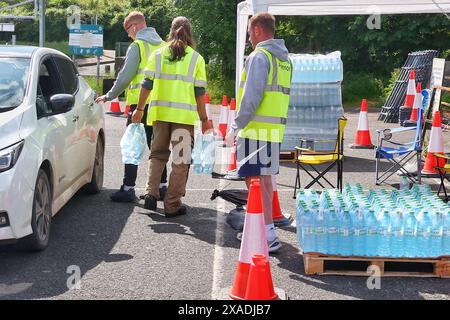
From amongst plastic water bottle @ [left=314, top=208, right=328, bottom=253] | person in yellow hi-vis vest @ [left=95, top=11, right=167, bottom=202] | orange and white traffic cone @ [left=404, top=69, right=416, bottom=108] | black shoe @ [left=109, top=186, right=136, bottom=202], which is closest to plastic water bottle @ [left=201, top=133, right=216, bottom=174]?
person in yellow hi-vis vest @ [left=95, top=11, right=167, bottom=202]

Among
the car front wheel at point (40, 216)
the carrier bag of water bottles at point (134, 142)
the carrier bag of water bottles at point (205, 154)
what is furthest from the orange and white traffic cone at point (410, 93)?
the car front wheel at point (40, 216)

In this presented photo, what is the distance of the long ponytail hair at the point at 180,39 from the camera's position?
307 inches

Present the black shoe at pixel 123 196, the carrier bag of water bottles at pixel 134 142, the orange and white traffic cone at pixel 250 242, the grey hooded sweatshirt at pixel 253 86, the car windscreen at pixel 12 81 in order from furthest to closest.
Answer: the black shoe at pixel 123 196 → the carrier bag of water bottles at pixel 134 142 → the car windscreen at pixel 12 81 → the grey hooded sweatshirt at pixel 253 86 → the orange and white traffic cone at pixel 250 242

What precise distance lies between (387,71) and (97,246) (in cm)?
1958

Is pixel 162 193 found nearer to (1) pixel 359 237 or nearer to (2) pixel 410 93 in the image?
(1) pixel 359 237

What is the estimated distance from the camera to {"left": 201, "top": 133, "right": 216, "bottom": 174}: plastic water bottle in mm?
8438

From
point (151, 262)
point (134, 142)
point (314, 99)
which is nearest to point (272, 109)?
point (151, 262)

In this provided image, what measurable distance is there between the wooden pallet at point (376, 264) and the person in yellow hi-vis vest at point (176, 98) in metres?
2.22

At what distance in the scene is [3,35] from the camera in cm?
6116

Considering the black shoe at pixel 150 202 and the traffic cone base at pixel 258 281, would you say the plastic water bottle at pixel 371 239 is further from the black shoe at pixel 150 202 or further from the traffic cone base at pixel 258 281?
the black shoe at pixel 150 202

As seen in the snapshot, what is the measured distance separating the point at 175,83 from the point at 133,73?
89cm

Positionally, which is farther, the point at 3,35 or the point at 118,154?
the point at 3,35
